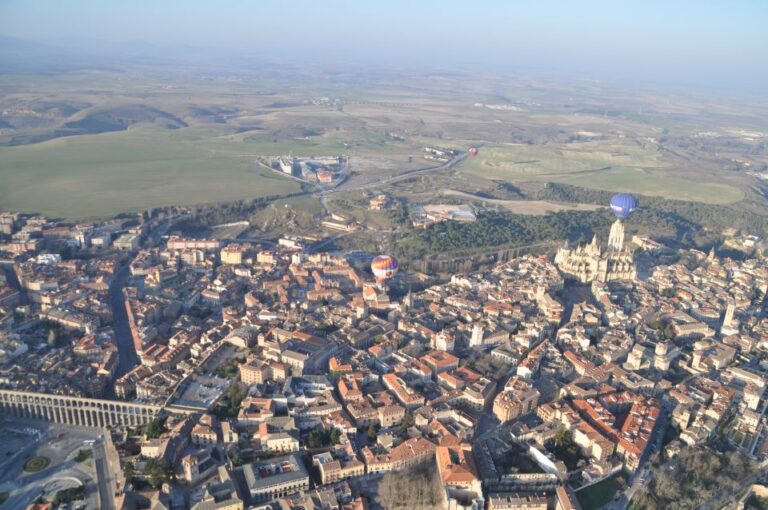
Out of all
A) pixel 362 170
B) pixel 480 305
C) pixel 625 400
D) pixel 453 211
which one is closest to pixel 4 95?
pixel 362 170

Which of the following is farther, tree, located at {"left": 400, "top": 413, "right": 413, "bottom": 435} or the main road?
the main road

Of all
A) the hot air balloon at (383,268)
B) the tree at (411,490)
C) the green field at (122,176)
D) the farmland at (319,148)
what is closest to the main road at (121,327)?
the tree at (411,490)

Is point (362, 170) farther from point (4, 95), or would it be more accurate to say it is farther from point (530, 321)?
point (4, 95)

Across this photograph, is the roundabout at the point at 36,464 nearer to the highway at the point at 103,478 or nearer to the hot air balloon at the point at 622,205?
the highway at the point at 103,478

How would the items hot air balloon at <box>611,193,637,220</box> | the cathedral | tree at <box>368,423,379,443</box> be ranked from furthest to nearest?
hot air balloon at <box>611,193,637,220</box> < the cathedral < tree at <box>368,423,379,443</box>

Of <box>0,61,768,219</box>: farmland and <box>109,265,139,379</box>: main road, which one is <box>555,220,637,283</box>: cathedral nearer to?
<box>0,61,768,219</box>: farmland

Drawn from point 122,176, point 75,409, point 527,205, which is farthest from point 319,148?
point 75,409

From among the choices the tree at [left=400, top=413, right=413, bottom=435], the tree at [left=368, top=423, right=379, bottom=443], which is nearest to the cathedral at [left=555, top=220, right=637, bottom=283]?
the tree at [left=400, top=413, right=413, bottom=435]

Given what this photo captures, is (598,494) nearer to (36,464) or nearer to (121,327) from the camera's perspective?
(36,464)
